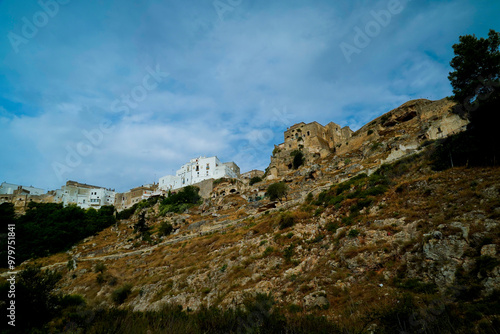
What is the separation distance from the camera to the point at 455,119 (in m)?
23.8

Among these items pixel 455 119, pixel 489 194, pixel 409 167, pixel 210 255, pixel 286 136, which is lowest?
pixel 210 255

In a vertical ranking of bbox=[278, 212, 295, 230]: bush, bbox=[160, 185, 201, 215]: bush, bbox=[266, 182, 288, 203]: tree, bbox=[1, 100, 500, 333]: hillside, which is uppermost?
bbox=[160, 185, 201, 215]: bush

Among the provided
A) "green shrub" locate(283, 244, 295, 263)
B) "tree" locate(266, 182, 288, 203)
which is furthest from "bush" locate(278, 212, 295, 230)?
"tree" locate(266, 182, 288, 203)

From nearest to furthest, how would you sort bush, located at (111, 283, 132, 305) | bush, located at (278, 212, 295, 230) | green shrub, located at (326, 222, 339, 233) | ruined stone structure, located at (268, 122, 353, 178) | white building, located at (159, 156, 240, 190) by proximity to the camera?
1. green shrub, located at (326, 222, 339, 233)
2. bush, located at (278, 212, 295, 230)
3. bush, located at (111, 283, 132, 305)
4. ruined stone structure, located at (268, 122, 353, 178)
5. white building, located at (159, 156, 240, 190)

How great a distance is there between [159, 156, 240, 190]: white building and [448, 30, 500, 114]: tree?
175ft

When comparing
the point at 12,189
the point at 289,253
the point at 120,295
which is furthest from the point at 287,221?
the point at 12,189

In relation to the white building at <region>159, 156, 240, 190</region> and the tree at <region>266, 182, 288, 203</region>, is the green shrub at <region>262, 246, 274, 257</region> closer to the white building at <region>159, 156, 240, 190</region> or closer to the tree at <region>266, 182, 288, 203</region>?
the tree at <region>266, 182, 288, 203</region>

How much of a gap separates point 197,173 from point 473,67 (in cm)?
6126

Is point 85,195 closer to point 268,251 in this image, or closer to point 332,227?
point 268,251

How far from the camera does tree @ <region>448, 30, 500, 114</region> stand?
1758 centimetres

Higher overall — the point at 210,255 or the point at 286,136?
the point at 286,136

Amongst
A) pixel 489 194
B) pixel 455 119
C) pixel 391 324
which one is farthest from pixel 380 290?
pixel 455 119

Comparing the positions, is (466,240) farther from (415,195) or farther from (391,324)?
(415,195)

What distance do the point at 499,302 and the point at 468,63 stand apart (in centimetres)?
2091
